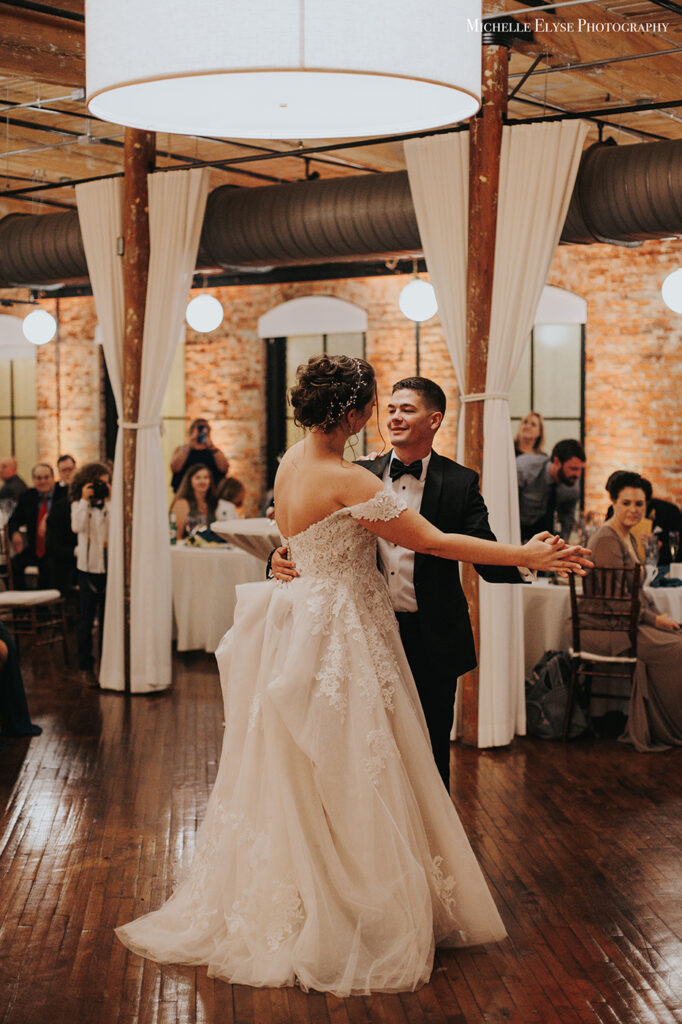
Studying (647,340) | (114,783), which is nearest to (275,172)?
(647,340)

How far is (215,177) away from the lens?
11.3m

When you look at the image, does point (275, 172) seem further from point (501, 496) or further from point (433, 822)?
point (433, 822)

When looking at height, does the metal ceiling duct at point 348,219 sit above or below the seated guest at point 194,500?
above

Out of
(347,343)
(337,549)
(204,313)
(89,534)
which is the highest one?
(204,313)

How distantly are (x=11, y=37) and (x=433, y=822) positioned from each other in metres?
5.51

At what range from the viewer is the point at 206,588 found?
8.38 m

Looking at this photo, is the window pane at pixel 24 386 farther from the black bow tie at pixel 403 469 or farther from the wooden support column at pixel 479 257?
the black bow tie at pixel 403 469

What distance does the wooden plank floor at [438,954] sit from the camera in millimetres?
3156

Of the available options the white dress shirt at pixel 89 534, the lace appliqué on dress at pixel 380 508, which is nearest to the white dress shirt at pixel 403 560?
the lace appliqué on dress at pixel 380 508

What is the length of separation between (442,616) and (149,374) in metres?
4.00

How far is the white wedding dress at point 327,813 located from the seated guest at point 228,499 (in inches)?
219

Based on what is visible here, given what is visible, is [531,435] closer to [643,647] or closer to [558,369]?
[558,369]

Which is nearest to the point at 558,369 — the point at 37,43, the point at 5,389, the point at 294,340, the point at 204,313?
the point at 294,340

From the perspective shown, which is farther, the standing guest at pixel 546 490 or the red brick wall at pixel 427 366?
the red brick wall at pixel 427 366
